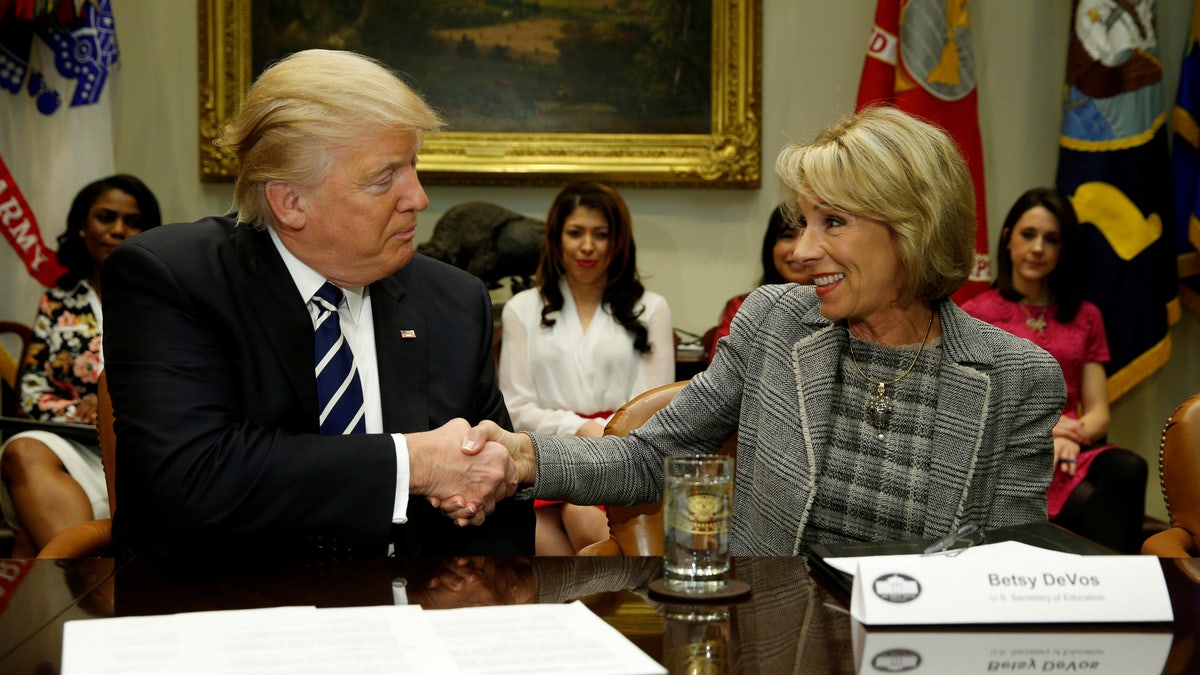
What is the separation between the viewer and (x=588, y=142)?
5613 mm


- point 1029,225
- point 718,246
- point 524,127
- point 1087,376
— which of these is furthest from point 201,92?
point 1087,376

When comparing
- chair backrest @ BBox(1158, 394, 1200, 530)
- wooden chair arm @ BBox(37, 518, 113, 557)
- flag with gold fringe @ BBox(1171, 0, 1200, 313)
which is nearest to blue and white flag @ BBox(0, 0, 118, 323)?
wooden chair arm @ BBox(37, 518, 113, 557)

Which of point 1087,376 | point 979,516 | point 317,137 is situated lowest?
point 1087,376

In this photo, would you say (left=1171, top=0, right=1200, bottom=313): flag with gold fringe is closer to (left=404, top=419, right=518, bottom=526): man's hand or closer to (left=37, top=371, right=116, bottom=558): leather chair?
(left=404, top=419, right=518, bottom=526): man's hand

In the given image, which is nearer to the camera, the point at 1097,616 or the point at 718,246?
the point at 1097,616

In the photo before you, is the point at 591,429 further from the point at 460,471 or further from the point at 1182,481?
the point at 460,471

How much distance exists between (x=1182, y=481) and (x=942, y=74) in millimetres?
3162

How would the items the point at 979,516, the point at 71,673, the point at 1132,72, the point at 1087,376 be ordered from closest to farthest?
the point at 71,673 → the point at 979,516 → the point at 1087,376 → the point at 1132,72

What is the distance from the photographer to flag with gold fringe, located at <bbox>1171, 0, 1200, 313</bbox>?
515 cm

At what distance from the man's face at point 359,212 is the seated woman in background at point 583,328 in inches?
96.3

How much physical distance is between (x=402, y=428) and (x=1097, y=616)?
45.6 inches

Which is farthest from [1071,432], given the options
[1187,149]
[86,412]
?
[86,412]

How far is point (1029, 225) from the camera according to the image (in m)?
4.73

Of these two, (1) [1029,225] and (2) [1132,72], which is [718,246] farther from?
(2) [1132,72]
